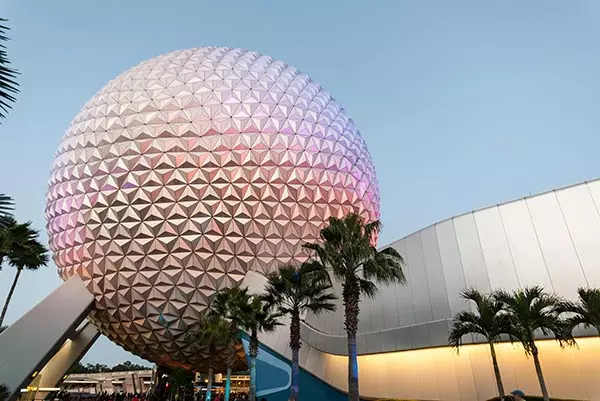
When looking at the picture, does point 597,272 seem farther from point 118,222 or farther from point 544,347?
point 118,222

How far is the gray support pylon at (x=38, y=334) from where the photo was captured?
55.6ft

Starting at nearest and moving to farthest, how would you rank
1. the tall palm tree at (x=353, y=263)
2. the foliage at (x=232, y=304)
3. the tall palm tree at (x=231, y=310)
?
the tall palm tree at (x=353, y=263) < the foliage at (x=232, y=304) < the tall palm tree at (x=231, y=310)

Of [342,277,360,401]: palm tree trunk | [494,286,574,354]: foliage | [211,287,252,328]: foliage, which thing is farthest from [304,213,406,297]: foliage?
[211,287,252,328]: foliage

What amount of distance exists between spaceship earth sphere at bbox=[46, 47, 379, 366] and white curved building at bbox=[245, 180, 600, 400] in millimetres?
6723

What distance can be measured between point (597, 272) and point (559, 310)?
2976 millimetres

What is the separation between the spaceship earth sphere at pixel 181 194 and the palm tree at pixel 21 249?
4.41ft

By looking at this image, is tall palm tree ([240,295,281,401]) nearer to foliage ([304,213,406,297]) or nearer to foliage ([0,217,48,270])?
foliage ([304,213,406,297])

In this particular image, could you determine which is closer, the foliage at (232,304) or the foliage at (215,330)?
the foliage at (232,304)

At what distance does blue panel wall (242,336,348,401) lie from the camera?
64.5 feet

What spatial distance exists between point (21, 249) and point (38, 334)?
4.39 metres

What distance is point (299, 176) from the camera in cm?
2394

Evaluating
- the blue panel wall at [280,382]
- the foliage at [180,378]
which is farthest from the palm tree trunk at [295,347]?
the foliage at [180,378]

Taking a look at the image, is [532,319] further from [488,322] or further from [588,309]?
[588,309]

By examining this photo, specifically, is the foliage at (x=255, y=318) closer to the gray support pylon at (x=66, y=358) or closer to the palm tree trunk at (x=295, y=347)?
the palm tree trunk at (x=295, y=347)
